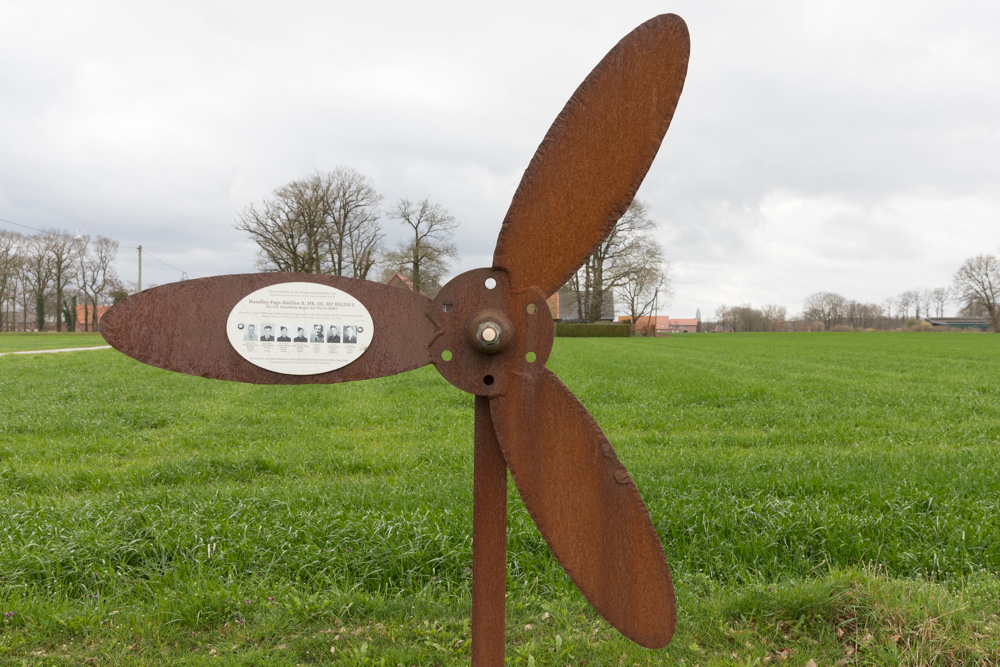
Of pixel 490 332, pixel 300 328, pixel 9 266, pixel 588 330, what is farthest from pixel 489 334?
pixel 9 266

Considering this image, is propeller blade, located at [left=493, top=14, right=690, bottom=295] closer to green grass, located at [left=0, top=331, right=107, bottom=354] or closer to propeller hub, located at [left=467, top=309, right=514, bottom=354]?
propeller hub, located at [left=467, top=309, right=514, bottom=354]

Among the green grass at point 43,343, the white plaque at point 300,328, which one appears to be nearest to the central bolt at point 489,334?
the white plaque at point 300,328

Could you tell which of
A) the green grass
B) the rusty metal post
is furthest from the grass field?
the green grass

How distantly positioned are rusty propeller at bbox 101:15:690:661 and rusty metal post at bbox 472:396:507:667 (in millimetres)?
126

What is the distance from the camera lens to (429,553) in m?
3.26

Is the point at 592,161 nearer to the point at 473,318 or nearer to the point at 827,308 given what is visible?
the point at 473,318

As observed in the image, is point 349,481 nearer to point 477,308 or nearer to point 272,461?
point 272,461

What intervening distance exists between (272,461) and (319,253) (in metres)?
32.5

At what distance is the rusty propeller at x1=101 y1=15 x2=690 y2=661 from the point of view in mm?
1595

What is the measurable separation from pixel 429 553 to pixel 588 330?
44580mm

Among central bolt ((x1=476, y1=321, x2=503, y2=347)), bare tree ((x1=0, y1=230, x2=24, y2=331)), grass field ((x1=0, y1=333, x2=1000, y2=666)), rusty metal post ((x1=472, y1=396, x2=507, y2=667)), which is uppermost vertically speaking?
bare tree ((x1=0, y1=230, x2=24, y2=331))

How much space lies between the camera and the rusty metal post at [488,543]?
1743mm

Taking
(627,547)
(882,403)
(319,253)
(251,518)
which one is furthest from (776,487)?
(319,253)

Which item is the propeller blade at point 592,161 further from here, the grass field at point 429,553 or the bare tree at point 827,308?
the bare tree at point 827,308
